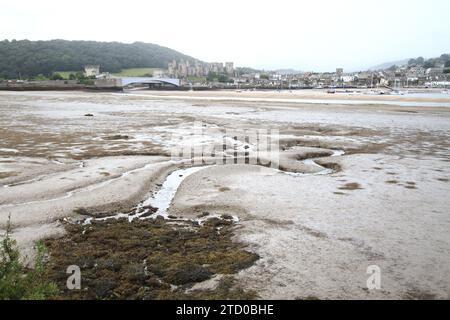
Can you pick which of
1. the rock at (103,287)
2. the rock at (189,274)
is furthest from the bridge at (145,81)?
the rock at (103,287)

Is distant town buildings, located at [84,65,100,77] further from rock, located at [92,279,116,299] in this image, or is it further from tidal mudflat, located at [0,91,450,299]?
rock, located at [92,279,116,299]

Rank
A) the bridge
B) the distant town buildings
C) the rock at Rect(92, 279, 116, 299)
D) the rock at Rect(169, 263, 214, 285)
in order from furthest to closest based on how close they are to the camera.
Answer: the distant town buildings, the bridge, the rock at Rect(169, 263, 214, 285), the rock at Rect(92, 279, 116, 299)

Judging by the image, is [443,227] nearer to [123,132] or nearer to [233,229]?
[233,229]

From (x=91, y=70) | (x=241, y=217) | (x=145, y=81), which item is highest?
(x=91, y=70)

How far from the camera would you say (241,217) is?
412 inches

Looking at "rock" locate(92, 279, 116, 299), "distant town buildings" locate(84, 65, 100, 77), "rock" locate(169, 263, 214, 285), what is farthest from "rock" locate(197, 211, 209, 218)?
"distant town buildings" locate(84, 65, 100, 77)

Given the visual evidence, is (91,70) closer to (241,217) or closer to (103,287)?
(241,217)

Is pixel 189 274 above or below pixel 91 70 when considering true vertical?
below

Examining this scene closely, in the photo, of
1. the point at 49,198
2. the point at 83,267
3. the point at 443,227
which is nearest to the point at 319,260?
the point at 443,227

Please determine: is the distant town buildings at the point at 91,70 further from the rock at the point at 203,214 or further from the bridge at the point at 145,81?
the rock at the point at 203,214

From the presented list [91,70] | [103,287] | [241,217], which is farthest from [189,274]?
[91,70]

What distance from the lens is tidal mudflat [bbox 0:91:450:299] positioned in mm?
6945

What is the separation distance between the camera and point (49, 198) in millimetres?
11664

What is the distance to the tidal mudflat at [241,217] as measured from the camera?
6945mm
